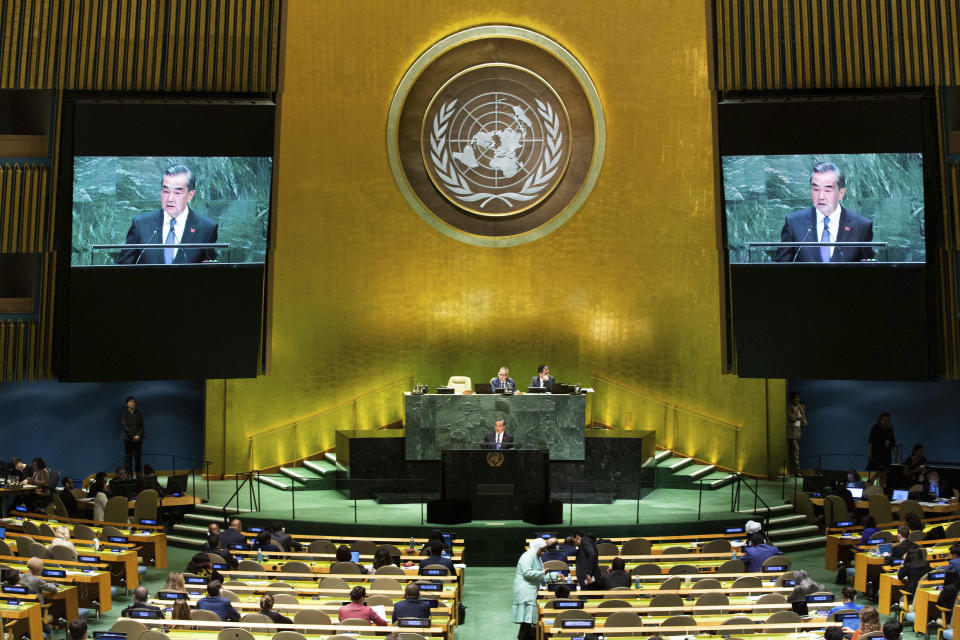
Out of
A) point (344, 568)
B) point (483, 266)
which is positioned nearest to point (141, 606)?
point (344, 568)

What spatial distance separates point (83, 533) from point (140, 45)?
7848mm

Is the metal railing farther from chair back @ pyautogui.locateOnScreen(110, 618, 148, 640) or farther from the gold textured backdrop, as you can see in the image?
chair back @ pyautogui.locateOnScreen(110, 618, 148, 640)

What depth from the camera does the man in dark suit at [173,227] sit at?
1839cm

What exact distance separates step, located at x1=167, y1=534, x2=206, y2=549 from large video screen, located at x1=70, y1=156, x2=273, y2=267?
13.7 ft

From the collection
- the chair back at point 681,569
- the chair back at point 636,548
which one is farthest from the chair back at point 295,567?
the chair back at point 681,569

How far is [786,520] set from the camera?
Answer: 18.0 meters

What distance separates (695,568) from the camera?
44.1 ft

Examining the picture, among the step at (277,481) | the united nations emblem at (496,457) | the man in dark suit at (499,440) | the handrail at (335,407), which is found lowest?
the step at (277,481)

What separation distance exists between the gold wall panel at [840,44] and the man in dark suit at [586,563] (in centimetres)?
845

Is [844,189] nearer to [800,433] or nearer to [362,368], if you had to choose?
[800,433]

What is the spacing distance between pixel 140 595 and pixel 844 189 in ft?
39.1

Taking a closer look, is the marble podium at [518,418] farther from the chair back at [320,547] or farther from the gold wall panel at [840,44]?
the gold wall panel at [840,44]

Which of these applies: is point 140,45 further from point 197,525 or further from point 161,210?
point 197,525

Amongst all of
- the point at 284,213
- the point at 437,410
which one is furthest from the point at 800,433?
the point at 284,213
